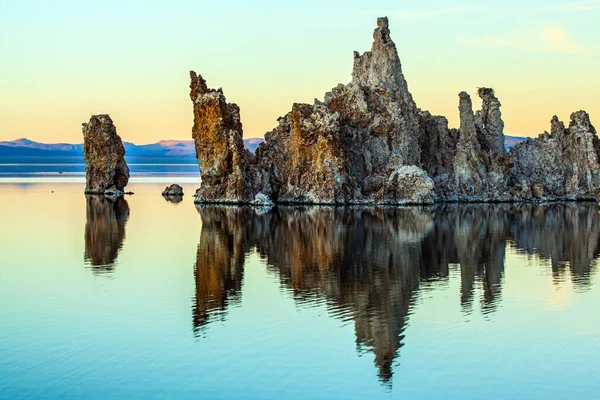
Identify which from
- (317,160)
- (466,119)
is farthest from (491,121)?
(317,160)

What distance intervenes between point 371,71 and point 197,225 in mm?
29349

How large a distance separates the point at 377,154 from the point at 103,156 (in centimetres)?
2440

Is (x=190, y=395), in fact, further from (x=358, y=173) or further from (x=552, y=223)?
(x=358, y=173)

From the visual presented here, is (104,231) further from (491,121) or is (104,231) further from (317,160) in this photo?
(491,121)

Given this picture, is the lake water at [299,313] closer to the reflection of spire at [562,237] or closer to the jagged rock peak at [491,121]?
the reflection of spire at [562,237]

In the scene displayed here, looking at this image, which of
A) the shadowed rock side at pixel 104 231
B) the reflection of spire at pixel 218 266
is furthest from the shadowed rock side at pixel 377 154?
the reflection of spire at pixel 218 266

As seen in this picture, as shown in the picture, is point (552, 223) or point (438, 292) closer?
point (438, 292)

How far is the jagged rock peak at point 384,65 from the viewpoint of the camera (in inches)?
2757

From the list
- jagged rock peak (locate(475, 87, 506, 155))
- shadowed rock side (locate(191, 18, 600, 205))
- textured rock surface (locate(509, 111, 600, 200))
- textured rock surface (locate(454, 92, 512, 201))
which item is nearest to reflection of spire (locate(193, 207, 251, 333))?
shadowed rock side (locate(191, 18, 600, 205))

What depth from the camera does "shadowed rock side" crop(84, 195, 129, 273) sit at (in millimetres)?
31562

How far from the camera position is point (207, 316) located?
69.3 feet

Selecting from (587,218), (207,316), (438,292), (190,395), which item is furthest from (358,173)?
(190,395)

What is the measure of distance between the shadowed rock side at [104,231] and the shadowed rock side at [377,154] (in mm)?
8295

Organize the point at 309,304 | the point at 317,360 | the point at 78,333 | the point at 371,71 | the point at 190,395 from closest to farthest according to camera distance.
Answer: the point at 190,395 < the point at 317,360 < the point at 78,333 < the point at 309,304 < the point at 371,71
